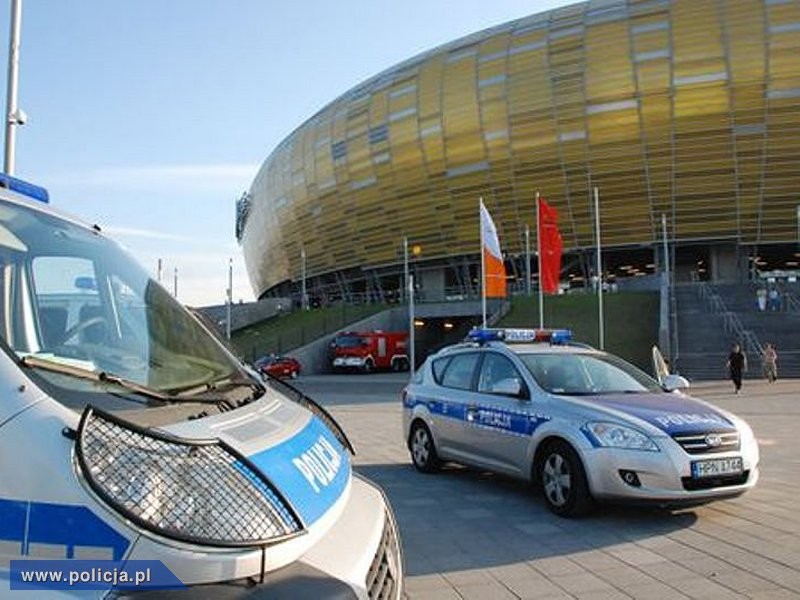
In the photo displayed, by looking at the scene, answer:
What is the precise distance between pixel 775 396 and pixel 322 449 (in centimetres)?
2105

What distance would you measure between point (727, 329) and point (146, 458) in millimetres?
33915

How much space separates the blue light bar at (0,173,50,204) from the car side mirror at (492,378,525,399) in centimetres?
579

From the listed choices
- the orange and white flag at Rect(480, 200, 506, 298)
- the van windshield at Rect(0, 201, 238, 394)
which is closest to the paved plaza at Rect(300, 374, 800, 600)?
the van windshield at Rect(0, 201, 238, 394)

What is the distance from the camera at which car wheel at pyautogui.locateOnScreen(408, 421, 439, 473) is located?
9.79 meters

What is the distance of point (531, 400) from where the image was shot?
26.1 ft

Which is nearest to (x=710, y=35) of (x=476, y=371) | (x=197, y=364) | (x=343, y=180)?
(x=343, y=180)

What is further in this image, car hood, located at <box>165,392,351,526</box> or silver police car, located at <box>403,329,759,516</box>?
silver police car, located at <box>403,329,759,516</box>

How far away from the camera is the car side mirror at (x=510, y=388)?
814 centimetres

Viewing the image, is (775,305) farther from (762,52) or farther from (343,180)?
(343,180)

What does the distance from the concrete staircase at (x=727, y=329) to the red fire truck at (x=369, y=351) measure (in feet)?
47.4

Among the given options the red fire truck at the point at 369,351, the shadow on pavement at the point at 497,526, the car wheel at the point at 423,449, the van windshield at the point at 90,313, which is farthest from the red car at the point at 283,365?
the van windshield at the point at 90,313

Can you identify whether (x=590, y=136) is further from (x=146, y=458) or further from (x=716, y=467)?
(x=146, y=458)

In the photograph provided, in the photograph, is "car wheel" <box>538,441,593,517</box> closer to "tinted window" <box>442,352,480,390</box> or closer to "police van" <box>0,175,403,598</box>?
"tinted window" <box>442,352,480,390</box>

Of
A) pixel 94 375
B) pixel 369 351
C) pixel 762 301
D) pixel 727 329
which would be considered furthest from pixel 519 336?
pixel 369 351
